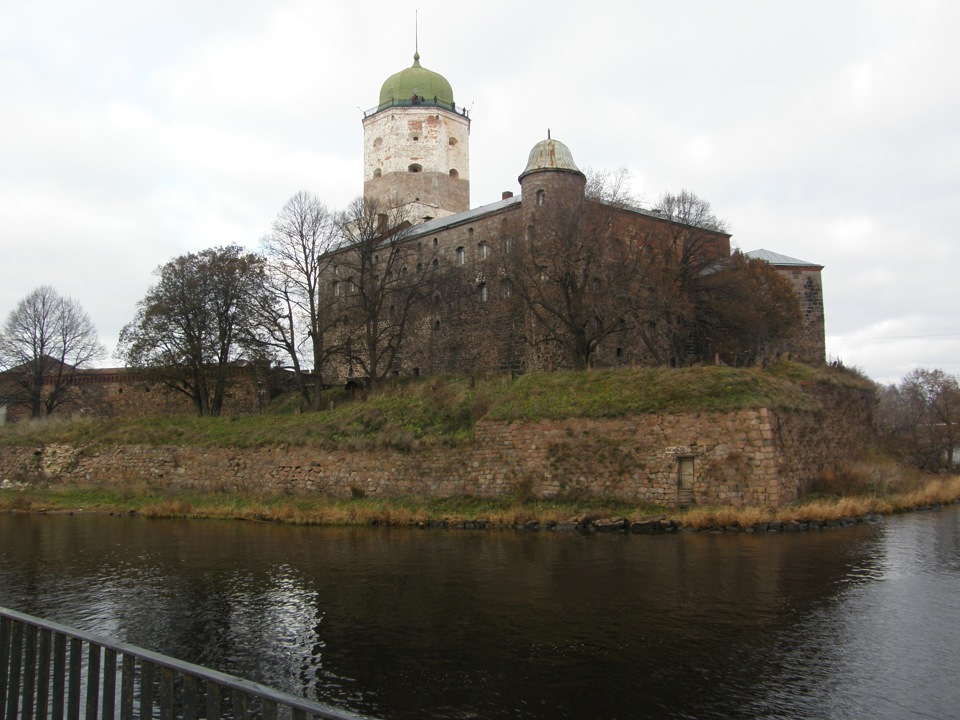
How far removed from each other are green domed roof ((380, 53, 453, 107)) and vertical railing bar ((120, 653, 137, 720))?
182 feet

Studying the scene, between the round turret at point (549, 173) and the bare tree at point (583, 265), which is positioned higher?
the round turret at point (549, 173)

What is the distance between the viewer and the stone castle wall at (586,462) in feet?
71.3

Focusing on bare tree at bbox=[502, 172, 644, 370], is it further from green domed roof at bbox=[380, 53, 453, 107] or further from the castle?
green domed roof at bbox=[380, 53, 453, 107]

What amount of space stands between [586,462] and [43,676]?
19.4 meters

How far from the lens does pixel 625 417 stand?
77.3ft

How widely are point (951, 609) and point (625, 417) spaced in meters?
12.2

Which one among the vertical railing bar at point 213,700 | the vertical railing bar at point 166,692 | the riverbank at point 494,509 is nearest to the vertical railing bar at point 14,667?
the vertical railing bar at point 166,692

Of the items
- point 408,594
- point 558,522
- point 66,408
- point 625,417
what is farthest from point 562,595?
point 66,408

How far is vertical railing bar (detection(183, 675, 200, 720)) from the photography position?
168 inches

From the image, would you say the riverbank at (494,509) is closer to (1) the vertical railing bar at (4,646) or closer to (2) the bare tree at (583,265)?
(2) the bare tree at (583,265)

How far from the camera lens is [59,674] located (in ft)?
16.6

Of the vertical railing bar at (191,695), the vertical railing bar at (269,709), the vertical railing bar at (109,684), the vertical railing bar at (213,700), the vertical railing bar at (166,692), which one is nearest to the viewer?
the vertical railing bar at (269,709)

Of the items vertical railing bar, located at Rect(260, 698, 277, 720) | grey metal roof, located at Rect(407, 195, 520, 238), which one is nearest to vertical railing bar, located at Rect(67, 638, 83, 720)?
vertical railing bar, located at Rect(260, 698, 277, 720)

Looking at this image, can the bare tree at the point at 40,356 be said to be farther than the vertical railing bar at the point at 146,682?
Yes
